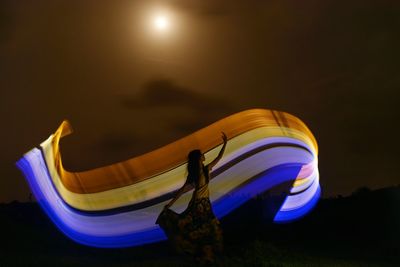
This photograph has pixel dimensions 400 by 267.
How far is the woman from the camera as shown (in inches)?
479

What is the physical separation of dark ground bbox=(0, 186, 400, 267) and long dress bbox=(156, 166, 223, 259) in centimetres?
75

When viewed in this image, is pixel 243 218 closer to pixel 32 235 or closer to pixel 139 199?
pixel 139 199

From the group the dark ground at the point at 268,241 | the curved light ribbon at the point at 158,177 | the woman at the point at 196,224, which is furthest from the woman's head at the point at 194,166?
the dark ground at the point at 268,241

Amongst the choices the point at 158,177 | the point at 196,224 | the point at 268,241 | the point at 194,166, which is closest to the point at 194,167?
the point at 194,166

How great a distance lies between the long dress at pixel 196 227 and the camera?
12164mm

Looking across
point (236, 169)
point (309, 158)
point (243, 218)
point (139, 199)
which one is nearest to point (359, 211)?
point (243, 218)

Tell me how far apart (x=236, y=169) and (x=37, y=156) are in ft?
19.3

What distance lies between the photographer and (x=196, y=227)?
480 inches

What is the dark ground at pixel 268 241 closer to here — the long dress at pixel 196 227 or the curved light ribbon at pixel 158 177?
the long dress at pixel 196 227

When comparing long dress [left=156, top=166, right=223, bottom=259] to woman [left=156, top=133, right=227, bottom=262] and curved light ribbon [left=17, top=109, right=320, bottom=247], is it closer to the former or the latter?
woman [left=156, top=133, right=227, bottom=262]

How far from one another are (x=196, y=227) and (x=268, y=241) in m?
6.96

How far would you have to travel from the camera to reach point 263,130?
15203 millimetres

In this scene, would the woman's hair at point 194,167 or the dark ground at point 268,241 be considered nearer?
the woman's hair at point 194,167

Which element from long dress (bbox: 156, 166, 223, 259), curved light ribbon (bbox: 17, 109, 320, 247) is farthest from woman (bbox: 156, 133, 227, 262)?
curved light ribbon (bbox: 17, 109, 320, 247)
